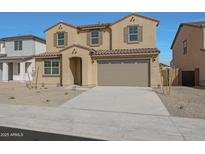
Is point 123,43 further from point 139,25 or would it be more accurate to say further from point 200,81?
point 200,81

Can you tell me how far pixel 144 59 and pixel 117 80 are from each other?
3.28 meters

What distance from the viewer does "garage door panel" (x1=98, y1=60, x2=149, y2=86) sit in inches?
691

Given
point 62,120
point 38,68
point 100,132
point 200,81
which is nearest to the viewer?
point 100,132

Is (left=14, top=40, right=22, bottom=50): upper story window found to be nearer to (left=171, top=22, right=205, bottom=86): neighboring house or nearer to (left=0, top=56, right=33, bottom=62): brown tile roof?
(left=0, top=56, right=33, bottom=62): brown tile roof

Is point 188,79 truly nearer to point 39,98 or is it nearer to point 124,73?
point 124,73

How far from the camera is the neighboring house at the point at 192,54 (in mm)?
18641

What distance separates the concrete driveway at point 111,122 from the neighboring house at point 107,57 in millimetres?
7936

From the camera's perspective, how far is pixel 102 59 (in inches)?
→ 731

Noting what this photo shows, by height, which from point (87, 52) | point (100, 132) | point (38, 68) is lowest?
point (100, 132)

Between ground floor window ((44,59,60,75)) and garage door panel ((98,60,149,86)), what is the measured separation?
16.0 feet

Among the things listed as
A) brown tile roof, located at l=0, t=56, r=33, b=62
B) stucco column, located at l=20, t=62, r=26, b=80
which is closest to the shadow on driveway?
brown tile roof, located at l=0, t=56, r=33, b=62

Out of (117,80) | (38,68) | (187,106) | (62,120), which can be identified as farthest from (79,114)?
(38,68)

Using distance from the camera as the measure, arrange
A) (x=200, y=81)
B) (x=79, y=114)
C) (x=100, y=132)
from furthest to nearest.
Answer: (x=200, y=81) → (x=79, y=114) → (x=100, y=132)

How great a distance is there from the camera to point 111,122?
6844 millimetres
